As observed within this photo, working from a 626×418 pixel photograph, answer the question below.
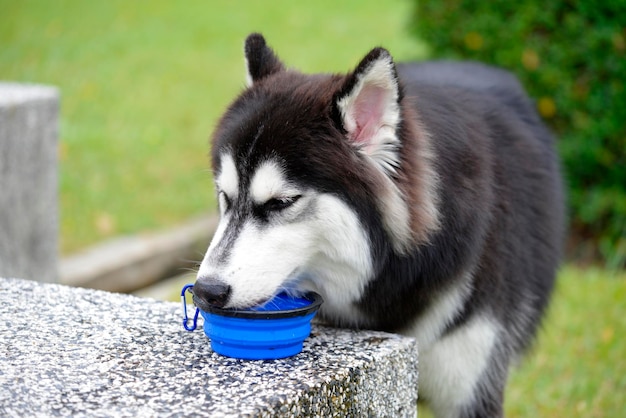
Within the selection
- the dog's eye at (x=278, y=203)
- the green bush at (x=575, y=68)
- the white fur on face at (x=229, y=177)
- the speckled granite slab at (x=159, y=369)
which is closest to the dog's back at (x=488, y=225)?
the speckled granite slab at (x=159, y=369)

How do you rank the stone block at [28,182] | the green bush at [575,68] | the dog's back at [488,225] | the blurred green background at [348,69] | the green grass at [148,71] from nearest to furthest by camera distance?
the dog's back at [488,225]
the stone block at [28,182]
the blurred green background at [348,69]
the green bush at [575,68]
the green grass at [148,71]

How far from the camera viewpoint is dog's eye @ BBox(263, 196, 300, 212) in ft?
8.66

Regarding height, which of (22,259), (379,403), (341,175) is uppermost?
(341,175)

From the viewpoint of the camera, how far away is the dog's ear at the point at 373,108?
2615 millimetres

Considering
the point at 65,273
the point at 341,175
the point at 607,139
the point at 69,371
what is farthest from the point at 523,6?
the point at 69,371

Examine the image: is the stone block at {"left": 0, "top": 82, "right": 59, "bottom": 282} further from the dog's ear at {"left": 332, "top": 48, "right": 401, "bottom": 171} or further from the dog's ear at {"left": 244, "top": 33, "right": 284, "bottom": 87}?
the dog's ear at {"left": 332, "top": 48, "right": 401, "bottom": 171}

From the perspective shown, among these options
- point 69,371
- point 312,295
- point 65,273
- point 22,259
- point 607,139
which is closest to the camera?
point 69,371

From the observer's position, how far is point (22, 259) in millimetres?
5188

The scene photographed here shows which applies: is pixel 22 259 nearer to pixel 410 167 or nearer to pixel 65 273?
pixel 65 273

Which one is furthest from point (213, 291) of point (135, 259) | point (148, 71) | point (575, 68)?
point (148, 71)

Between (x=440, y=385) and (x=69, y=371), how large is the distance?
148cm

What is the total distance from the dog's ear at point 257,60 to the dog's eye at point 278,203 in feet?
2.18

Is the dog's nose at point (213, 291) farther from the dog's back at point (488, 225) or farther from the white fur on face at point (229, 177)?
the dog's back at point (488, 225)

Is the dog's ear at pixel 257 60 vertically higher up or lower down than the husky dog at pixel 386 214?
higher up
